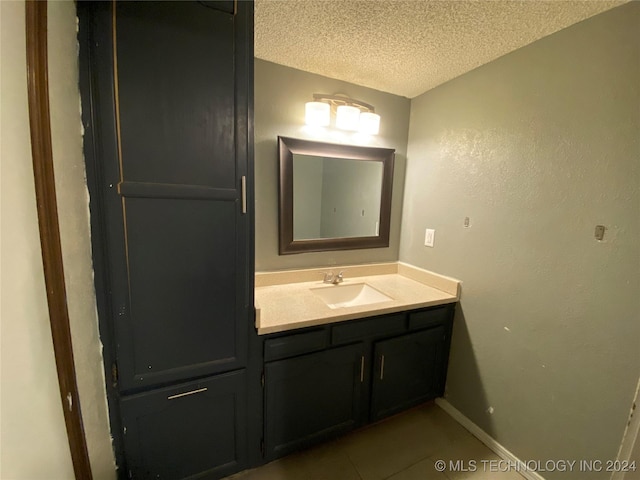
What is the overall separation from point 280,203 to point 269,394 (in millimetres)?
1049

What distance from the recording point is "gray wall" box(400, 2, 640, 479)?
103 centimetres

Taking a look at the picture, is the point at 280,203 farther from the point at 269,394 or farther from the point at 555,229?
the point at 555,229

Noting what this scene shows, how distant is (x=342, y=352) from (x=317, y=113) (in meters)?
1.39

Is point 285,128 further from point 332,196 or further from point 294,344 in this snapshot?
point 294,344

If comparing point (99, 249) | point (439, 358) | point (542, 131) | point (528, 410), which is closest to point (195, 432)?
point (99, 249)

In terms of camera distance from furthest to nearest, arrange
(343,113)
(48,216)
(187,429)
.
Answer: (343,113) < (187,429) < (48,216)

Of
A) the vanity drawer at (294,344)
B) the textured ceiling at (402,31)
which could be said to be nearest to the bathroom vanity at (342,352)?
the vanity drawer at (294,344)

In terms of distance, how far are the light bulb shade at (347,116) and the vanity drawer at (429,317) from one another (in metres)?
1.25

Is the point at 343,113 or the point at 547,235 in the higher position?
the point at 343,113

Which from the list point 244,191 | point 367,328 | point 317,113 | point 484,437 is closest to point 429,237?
point 367,328

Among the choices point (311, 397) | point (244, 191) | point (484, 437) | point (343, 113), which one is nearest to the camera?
point (244, 191)

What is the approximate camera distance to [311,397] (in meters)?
1.38

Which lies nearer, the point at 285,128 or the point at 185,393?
the point at 185,393

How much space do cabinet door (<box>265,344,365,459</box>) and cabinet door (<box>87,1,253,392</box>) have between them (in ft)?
1.26
